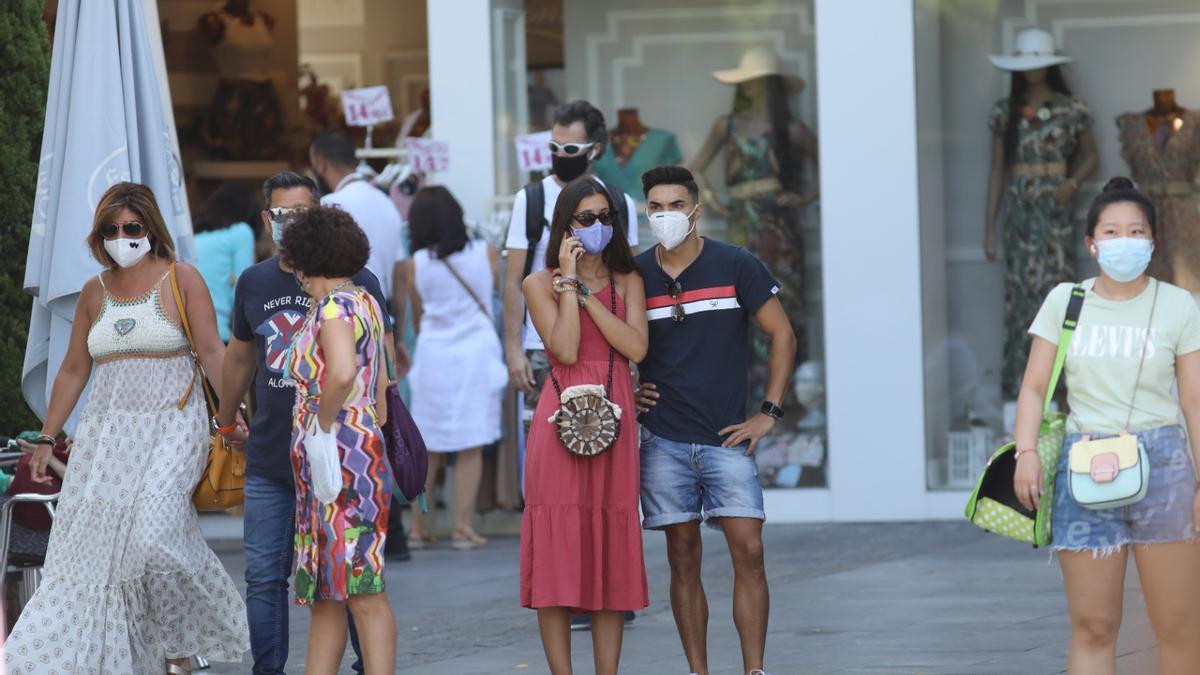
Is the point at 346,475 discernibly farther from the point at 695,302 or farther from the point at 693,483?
the point at 695,302

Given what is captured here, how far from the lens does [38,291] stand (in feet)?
25.2

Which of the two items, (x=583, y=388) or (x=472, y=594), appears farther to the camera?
(x=472, y=594)

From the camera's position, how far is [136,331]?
22.9 feet

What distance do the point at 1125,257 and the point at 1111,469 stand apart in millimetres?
639

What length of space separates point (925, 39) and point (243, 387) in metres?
5.64

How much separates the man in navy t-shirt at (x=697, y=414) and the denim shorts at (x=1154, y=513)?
1260 millimetres

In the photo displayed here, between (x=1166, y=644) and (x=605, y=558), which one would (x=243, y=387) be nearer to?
(x=605, y=558)

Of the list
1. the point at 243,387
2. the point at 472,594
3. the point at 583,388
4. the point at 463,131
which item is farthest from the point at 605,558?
the point at 463,131

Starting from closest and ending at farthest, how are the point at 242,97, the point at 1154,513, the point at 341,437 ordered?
the point at 1154,513
the point at 341,437
the point at 242,97

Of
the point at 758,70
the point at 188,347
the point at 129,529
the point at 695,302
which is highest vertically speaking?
the point at 758,70

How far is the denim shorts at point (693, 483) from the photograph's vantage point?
680 cm

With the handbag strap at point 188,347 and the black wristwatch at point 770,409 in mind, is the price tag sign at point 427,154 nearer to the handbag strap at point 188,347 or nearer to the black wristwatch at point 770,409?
the handbag strap at point 188,347

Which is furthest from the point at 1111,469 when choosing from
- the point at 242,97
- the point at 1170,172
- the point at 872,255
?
the point at 242,97

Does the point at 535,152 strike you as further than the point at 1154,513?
Yes
